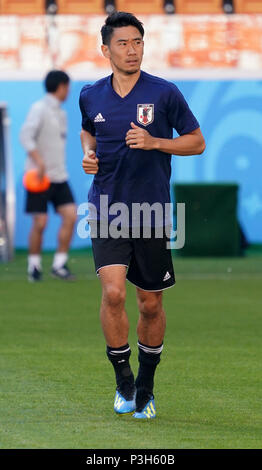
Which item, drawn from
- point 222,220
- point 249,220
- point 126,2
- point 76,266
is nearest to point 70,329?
point 76,266

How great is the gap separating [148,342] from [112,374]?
48.4 inches

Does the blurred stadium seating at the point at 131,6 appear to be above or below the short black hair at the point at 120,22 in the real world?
below

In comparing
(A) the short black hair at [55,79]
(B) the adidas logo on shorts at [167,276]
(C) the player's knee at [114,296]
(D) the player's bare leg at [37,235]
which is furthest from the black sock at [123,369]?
(A) the short black hair at [55,79]

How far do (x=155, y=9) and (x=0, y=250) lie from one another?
5.78 m

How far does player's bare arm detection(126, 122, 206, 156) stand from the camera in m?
5.54

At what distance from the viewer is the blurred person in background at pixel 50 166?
509 inches

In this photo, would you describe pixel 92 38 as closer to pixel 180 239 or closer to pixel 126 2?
pixel 126 2

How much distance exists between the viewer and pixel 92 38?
17.2 m

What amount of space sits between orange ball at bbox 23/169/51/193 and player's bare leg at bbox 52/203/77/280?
31 cm

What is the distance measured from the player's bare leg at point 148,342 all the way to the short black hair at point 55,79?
7.39m

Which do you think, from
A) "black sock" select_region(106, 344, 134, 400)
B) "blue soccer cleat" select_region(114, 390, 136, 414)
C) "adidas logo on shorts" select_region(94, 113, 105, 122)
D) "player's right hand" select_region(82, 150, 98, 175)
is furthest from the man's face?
"blue soccer cleat" select_region(114, 390, 136, 414)

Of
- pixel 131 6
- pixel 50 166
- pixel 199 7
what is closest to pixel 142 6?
pixel 131 6

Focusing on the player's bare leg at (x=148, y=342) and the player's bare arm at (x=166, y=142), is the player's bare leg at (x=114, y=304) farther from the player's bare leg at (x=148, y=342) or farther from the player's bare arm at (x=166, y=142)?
the player's bare arm at (x=166, y=142)

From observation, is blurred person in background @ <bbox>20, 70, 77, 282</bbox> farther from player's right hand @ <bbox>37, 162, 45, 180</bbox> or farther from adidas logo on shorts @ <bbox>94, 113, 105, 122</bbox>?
adidas logo on shorts @ <bbox>94, 113, 105, 122</bbox>
